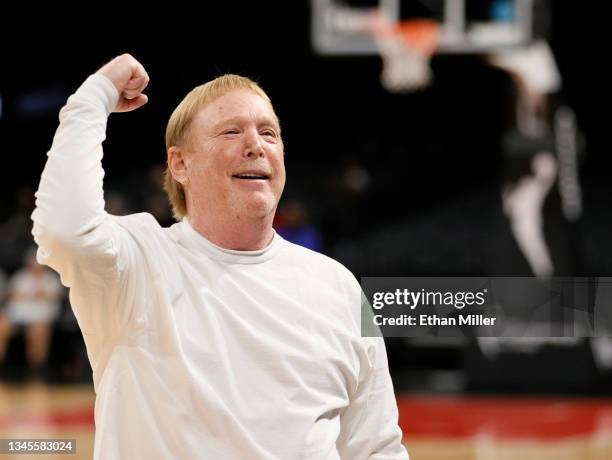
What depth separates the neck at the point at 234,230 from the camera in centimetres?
232

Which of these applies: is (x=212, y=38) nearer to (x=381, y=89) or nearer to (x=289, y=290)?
(x=381, y=89)

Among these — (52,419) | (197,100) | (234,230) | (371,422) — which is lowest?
(52,419)

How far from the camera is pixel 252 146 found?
2.29m

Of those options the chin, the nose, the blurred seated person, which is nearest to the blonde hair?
the nose

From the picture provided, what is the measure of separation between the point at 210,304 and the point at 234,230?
21cm

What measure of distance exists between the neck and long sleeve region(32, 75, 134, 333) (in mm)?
298

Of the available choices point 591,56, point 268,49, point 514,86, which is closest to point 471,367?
point 514,86

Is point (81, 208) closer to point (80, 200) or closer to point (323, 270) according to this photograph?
point (80, 200)

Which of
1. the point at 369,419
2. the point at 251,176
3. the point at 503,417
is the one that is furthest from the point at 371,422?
the point at 503,417

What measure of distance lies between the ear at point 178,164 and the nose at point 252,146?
0.18 m

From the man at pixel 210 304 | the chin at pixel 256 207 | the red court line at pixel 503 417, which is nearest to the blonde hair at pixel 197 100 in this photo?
the man at pixel 210 304

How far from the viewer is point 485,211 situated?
54.2 feet

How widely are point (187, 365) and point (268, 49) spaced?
15871 mm

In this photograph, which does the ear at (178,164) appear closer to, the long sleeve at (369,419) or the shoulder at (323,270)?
the shoulder at (323,270)
